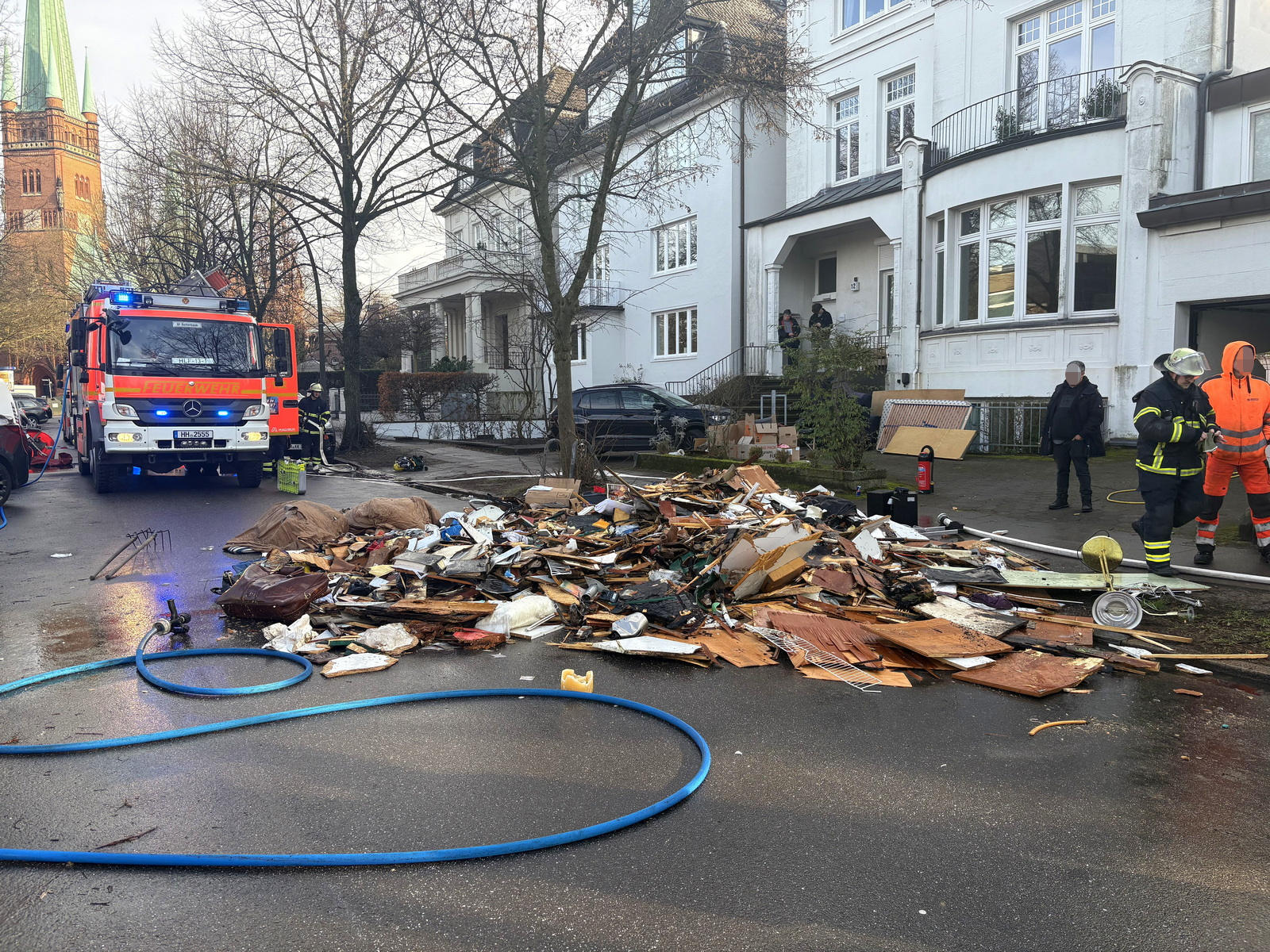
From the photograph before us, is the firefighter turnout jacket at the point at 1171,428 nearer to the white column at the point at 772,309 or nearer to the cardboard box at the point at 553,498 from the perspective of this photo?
the cardboard box at the point at 553,498

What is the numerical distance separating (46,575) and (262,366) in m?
7.64

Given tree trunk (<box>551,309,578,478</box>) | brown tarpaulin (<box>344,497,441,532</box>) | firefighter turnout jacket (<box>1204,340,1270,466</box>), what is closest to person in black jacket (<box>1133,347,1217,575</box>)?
firefighter turnout jacket (<box>1204,340,1270,466</box>)

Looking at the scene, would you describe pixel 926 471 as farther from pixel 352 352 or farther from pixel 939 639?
pixel 352 352

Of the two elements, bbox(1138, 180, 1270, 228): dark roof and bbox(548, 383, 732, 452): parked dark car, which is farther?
bbox(548, 383, 732, 452): parked dark car

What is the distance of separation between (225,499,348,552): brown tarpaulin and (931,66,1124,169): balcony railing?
15346mm

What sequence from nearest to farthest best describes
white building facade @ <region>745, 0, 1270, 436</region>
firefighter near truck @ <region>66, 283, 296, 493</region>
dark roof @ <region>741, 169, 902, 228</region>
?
1. firefighter near truck @ <region>66, 283, 296, 493</region>
2. white building facade @ <region>745, 0, 1270, 436</region>
3. dark roof @ <region>741, 169, 902, 228</region>

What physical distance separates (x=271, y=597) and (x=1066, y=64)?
64.4ft

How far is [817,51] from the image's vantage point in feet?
84.7

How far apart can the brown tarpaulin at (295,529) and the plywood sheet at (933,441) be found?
11203 mm

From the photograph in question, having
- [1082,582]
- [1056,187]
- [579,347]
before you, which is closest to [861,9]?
[1056,187]

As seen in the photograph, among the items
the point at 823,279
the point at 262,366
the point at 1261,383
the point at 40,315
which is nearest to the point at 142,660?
the point at 1261,383

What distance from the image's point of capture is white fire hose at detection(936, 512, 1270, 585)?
7727 millimetres

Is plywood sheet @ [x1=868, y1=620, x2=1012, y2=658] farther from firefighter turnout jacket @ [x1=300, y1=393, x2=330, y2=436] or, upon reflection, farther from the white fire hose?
firefighter turnout jacket @ [x1=300, y1=393, x2=330, y2=436]

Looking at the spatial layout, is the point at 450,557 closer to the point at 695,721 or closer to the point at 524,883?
the point at 695,721
